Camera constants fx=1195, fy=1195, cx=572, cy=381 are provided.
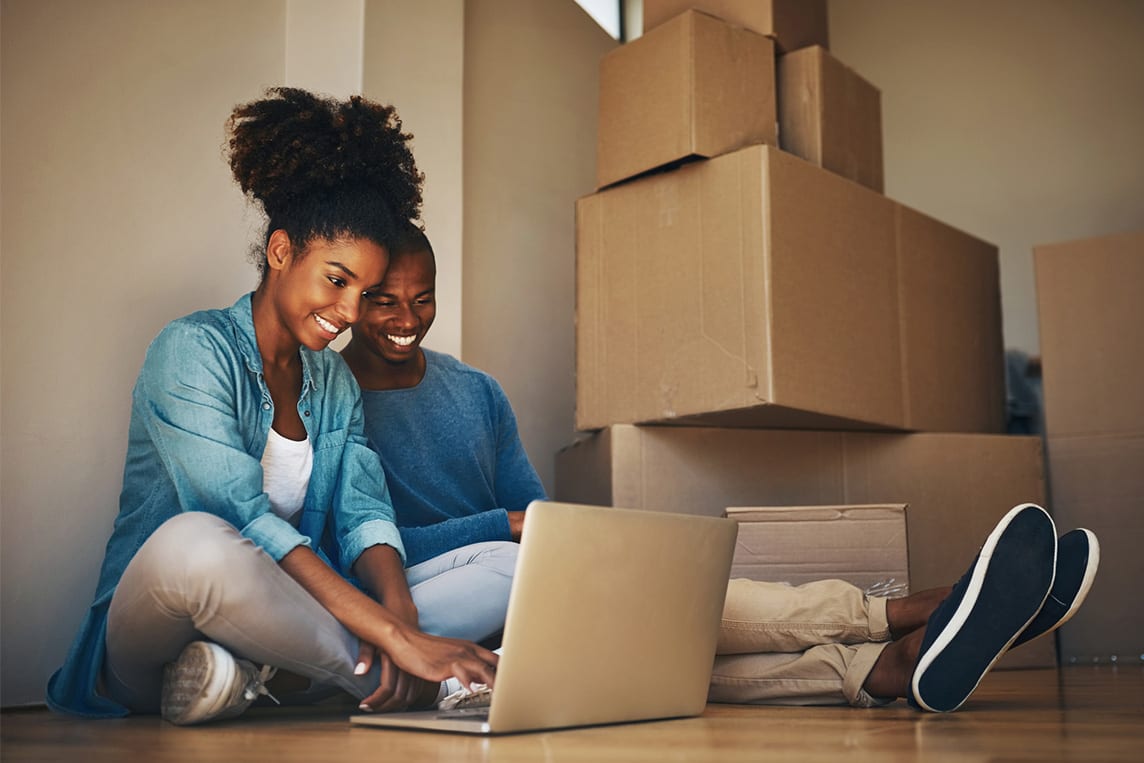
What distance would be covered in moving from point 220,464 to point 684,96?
999 millimetres

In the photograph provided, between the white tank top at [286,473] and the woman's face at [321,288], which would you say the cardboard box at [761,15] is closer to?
the woman's face at [321,288]

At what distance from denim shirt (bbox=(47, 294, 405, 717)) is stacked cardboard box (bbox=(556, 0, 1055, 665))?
1.98 feet

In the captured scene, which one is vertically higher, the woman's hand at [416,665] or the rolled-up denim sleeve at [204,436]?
the rolled-up denim sleeve at [204,436]

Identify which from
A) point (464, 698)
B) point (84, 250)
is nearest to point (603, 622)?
point (464, 698)

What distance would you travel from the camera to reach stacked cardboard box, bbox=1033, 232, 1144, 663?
2.16 meters

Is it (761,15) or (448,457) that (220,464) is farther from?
(761,15)

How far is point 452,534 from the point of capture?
59.3 inches

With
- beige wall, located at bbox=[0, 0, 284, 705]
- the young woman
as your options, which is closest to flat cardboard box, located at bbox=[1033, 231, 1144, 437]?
the young woman

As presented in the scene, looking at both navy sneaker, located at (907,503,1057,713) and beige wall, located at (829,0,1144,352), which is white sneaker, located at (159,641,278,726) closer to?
navy sneaker, located at (907,503,1057,713)

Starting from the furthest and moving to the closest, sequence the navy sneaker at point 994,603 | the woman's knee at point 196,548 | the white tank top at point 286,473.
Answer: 1. the white tank top at point 286,473
2. the navy sneaker at point 994,603
3. the woman's knee at point 196,548

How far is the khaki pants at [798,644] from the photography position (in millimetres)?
1361

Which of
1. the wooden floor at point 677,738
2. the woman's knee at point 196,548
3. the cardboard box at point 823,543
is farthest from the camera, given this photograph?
the cardboard box at point 823,543

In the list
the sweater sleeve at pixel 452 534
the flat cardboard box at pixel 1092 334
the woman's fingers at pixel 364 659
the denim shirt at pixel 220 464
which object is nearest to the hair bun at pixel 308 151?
the denim shirt at pixel 220 464

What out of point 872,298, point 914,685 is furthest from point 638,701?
point 872,298
